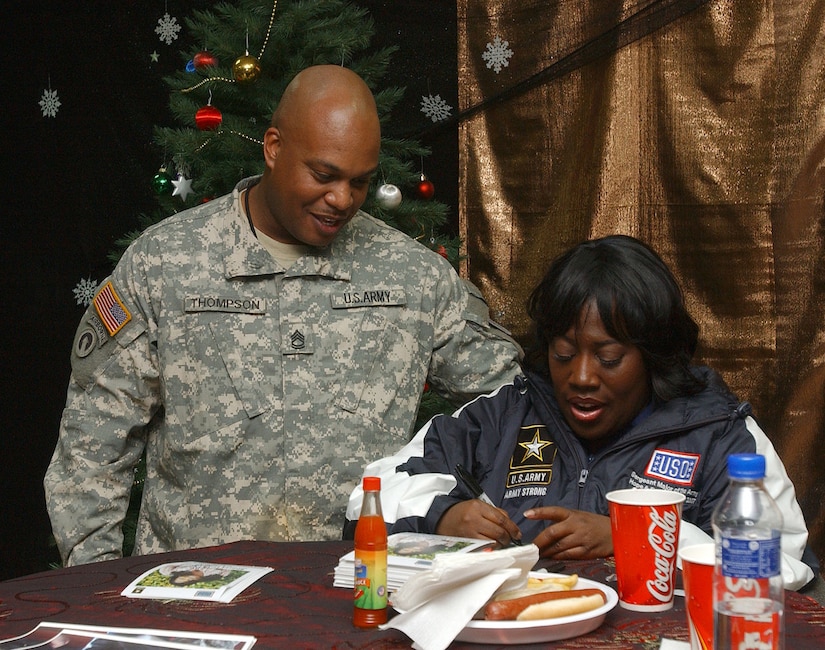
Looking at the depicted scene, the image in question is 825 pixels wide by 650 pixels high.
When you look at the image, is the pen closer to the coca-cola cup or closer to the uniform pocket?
the coca-cola cup

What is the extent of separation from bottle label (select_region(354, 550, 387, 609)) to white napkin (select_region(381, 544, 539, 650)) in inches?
1.4

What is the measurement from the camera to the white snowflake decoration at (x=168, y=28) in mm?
3982

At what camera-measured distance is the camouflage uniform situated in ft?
8.26

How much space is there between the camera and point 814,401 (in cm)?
330

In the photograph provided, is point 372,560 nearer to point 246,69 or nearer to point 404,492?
point 404,492

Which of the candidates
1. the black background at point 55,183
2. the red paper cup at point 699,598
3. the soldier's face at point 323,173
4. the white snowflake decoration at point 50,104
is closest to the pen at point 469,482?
the red paper cup at point 699,598

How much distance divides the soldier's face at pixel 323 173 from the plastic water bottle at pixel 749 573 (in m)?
1.59

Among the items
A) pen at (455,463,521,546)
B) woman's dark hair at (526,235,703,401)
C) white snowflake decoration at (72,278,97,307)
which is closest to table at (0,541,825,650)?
pen at (455,463,521,546)

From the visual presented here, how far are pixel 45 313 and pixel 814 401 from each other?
301cm

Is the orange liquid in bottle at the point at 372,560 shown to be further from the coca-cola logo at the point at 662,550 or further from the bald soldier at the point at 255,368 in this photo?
the bald soldier at the point at 255,368

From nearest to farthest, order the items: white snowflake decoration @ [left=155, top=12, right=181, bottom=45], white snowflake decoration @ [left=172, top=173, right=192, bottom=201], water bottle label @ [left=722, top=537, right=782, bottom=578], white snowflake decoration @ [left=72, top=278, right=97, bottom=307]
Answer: water bottle label @ [left=722, top=537, right=782, bottom=578] < white snowflake decoration @ [left=172, top=173, right=192, bottom=201] < white snowflake decoration @ [left=155, top=12, right=181, bottom=45] < white snowflake decoration @ [left=72, top=278, right=97, bottom=307]

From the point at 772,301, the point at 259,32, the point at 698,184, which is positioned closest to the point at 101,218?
the point at 259,32

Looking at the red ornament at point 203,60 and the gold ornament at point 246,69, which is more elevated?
the red ornament at point 203,60

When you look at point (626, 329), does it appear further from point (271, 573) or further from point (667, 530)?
point (271, 573)
